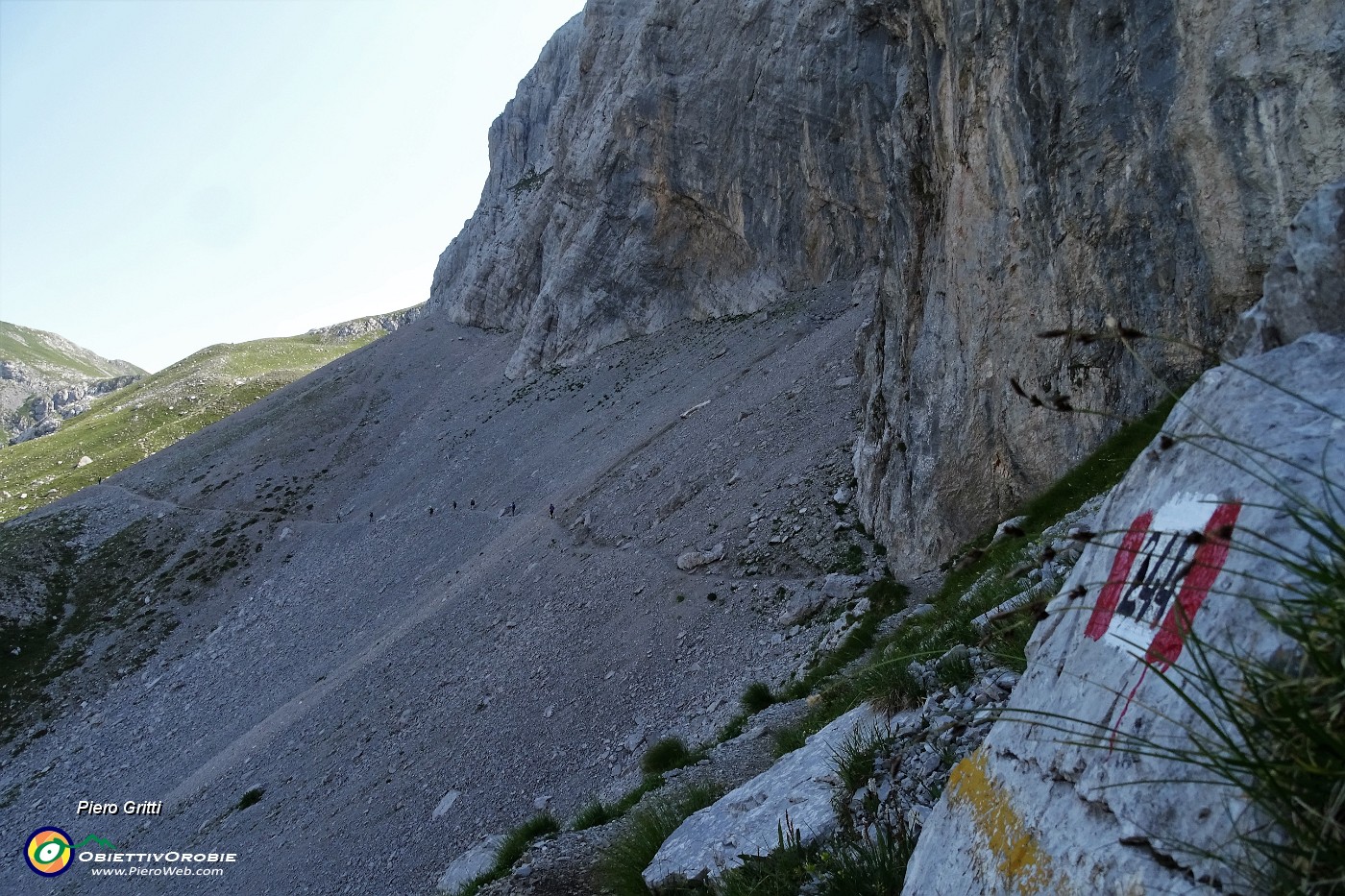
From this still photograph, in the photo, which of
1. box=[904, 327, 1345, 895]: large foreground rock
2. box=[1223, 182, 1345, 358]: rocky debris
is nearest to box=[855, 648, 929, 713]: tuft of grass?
box=[904, 327, 1345, 895]: large foreground rock

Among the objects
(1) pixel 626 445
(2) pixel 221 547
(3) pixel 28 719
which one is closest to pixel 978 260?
(1) pixel 626 445

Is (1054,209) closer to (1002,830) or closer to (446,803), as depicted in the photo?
(1002,830)

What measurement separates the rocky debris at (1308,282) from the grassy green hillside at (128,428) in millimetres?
104351

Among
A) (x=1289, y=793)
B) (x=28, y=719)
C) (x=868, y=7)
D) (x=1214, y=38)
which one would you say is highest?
(x=868, y=7)

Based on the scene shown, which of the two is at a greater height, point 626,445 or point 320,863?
point 626,445

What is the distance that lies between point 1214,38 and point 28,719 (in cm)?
5113

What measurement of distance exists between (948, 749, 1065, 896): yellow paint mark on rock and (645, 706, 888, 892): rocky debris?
73.3 inches

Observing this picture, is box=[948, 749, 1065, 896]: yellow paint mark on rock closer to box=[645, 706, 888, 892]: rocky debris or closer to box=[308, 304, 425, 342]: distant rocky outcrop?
box=[645, 706, 888, 892]: rocky debris

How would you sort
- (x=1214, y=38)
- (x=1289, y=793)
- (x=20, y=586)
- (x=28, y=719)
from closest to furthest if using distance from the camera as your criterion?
(x=1289, y=793)
(x=1214, y=38)
(x=28, y=719)
(x=20, y=586)

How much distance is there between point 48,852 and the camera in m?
26.0

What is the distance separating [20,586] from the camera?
48.8 m

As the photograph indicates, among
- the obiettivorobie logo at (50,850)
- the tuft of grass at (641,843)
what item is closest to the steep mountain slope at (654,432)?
the obiettivorobie logo at (50,850)

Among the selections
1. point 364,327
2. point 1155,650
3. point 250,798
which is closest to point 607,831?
point 1155,650

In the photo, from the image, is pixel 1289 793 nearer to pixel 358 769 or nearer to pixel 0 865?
pixel 358 769
